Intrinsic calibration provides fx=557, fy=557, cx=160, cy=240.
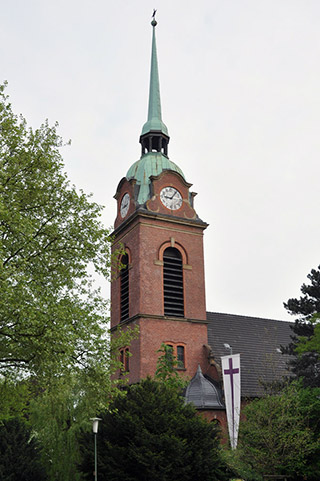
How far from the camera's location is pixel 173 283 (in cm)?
3425

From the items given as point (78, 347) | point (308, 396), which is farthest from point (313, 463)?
point (78, 347)

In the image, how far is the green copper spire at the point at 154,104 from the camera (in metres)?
39.7

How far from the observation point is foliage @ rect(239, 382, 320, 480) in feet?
71.3

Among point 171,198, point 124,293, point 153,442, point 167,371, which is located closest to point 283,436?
point 153,442

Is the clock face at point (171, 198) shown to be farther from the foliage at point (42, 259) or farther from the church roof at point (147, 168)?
the foliage at point (42, 259)

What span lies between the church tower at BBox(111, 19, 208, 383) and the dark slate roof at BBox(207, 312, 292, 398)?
2682 millimetres

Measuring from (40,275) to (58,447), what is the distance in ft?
44.1

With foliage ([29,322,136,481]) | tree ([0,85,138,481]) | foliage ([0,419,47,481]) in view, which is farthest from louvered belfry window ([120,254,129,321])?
tree ([0,85,138,481])

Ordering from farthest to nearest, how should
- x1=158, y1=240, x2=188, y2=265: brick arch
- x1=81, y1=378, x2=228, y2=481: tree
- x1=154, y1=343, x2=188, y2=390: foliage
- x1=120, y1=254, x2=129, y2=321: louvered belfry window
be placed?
1. x1=120, y1=254, x2=129, y2=321: louvered belfry window
2. x1=158, y1=240, x2=188, y2=265: brick arch
3. x1=154, y1=343, x2=188, y2=390: foliage
4. x1=81, y1=378, x2=228, y2=481: tree

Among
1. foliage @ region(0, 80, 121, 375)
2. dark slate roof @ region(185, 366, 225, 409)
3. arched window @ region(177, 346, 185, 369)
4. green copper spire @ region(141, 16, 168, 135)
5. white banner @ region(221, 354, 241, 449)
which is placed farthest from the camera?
green copper spire @ region(141, 16, 168, 135)

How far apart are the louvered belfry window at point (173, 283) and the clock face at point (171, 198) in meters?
2.87

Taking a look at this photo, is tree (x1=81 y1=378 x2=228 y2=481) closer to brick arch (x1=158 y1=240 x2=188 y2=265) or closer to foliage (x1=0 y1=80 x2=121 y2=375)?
foliage (x1=0 y1=80 x2=121 y2=375)

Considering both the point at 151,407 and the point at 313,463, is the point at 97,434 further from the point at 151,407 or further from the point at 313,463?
the point at 313,463

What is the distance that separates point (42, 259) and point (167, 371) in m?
13.9
